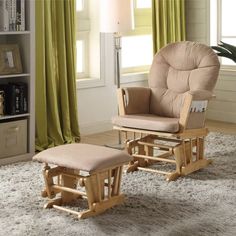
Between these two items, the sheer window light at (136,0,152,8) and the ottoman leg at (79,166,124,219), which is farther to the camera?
the sheer window light at (136,0,152,8)

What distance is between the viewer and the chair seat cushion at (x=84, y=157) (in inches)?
131

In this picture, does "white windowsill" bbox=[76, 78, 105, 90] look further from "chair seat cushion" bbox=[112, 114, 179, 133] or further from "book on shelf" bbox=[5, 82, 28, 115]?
"chair seat cushion" bbox=[112, 114, 179, 133]

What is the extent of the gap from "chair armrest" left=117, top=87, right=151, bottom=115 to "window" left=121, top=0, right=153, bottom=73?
5.39 ft

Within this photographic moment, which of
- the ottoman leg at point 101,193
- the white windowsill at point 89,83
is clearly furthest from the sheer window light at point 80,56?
the ottoman leg at point 101,193

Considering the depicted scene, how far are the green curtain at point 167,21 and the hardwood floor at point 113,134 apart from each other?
1.05 metres

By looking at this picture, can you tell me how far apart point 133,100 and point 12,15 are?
3.95 ft

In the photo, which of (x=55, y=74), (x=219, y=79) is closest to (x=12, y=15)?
(x=55, y=74)

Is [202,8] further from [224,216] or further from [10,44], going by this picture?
[224,216]

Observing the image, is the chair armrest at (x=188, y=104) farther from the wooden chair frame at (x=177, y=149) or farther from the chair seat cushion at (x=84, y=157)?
the chair seat cushion at (x=84, y=157)

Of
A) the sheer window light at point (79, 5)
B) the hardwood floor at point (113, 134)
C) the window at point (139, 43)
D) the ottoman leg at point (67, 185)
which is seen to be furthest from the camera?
the window at point (139, 43)

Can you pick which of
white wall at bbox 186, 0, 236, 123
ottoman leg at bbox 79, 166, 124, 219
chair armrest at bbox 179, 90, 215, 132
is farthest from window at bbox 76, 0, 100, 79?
ottoman leg at bbox 79, 166, 124, 219

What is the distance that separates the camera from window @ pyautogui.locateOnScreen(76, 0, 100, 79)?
5.87 metres

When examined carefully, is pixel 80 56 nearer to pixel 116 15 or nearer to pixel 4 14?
pixel 116 15

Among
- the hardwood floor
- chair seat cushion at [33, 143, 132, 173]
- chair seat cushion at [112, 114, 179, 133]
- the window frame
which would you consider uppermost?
the window frame
